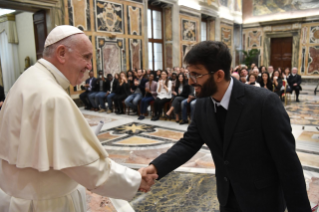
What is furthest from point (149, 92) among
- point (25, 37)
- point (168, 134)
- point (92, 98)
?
point (25, 37)

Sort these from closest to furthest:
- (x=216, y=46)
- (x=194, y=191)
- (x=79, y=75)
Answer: (x=216, y=46) → (x=79, y=75) → (x=194, y=191)

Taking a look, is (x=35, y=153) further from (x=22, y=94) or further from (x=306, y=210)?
(x=306, y=210)

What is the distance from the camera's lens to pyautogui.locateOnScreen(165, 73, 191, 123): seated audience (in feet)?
24.9

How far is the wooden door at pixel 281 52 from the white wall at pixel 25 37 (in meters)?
15.7

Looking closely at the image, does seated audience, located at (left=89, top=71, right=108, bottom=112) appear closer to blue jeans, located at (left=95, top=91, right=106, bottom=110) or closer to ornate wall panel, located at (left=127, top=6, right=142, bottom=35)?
blue jeans, located at (left=95, top=91, right=106, bottom=110)

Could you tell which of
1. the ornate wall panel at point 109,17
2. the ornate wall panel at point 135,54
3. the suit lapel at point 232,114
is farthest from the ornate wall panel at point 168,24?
the suit lapel at point 232,114

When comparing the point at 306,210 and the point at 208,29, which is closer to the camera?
the point at 306,210

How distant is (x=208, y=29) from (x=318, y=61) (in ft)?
24.0

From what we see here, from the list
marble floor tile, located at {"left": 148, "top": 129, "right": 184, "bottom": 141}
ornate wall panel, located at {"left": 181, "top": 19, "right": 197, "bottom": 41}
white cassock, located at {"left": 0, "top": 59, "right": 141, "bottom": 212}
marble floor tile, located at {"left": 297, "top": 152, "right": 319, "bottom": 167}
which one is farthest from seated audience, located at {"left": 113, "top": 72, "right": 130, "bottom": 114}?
white cassock, located at {"left": 0, "top": 59, "right": 141, "bottom": 212}

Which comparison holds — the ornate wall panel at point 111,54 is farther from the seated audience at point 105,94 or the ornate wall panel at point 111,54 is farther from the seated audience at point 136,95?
the seated audience at point 136,95

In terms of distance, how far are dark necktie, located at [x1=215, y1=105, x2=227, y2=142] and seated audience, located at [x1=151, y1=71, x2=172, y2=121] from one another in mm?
6219

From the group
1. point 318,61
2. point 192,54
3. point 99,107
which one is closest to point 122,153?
point 192,54

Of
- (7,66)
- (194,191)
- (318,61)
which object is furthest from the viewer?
(318,61)

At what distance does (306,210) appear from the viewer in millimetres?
1448
